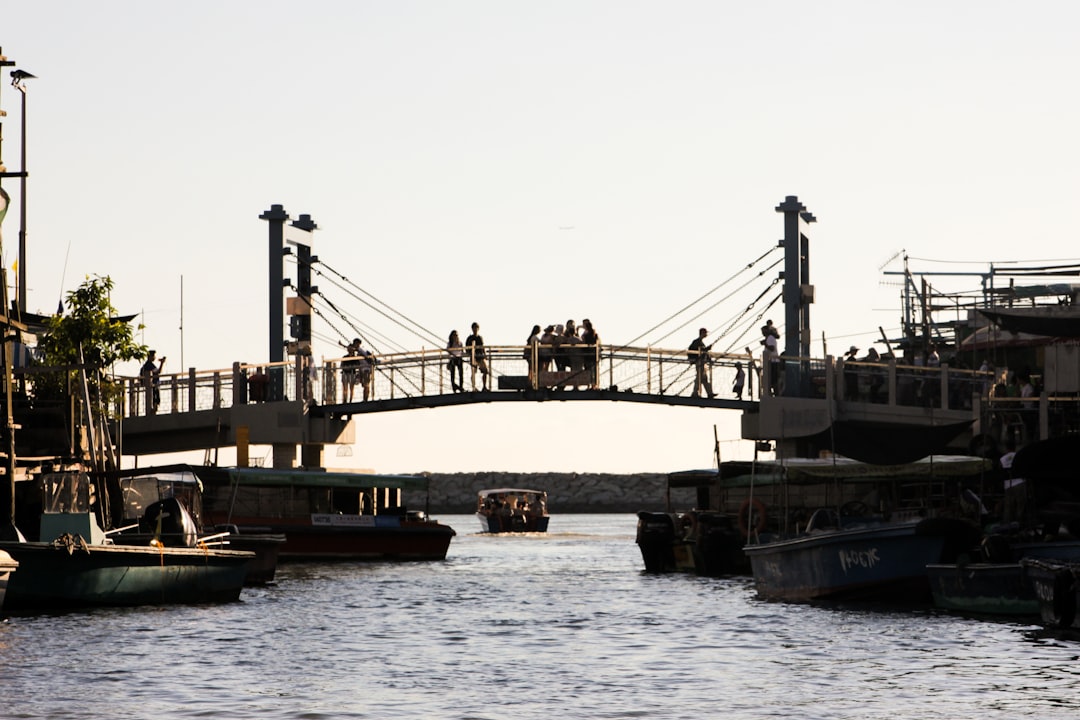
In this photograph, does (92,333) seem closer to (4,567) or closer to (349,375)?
(349,375)

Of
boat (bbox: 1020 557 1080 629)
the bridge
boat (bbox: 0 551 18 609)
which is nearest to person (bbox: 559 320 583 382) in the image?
the bridge

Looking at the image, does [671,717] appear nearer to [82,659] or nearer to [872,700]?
[872,700]

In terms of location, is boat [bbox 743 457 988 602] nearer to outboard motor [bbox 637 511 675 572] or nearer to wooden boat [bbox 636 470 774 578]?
wooden boat [bbox 636 470 774 578]

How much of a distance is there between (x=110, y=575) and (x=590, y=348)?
22.6 metres

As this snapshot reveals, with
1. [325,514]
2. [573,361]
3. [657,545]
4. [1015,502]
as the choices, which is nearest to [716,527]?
[657,545]

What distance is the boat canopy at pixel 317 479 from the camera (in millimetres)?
49406

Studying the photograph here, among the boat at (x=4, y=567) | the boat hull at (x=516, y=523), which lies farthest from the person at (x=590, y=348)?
the boat hull at (x=516, y=523)

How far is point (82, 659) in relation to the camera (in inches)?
944

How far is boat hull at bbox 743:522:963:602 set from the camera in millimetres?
30391

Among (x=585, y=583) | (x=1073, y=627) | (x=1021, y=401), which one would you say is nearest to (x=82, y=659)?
(x=1073, y=627)

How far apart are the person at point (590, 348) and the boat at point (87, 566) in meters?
18.7

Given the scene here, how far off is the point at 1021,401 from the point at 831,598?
13029 millimetres

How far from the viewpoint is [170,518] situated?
32.8 metres

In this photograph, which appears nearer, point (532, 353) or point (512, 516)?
point (532, 353)
